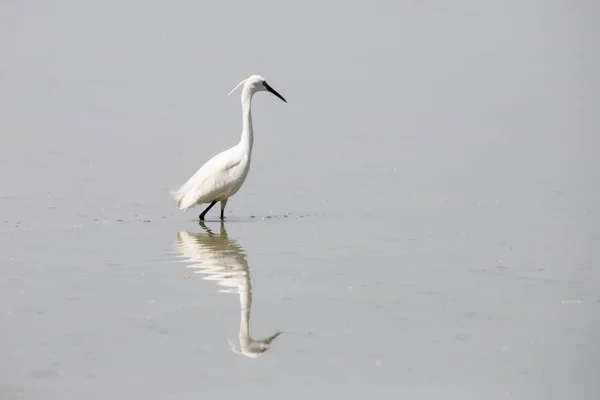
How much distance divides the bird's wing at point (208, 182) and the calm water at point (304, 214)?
35 cm

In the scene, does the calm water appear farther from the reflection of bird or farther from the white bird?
the white bird

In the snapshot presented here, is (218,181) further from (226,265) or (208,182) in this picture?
(226,265)

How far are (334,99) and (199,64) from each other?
13.2 ft

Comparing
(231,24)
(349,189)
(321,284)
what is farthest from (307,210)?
(231,24)

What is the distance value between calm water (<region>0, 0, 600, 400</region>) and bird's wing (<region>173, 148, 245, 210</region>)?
0.35 metres

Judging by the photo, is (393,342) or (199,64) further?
(199,64)

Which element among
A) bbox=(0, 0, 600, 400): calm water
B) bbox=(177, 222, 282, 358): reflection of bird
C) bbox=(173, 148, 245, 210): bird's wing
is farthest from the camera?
bbox=(173, 148, 245, 210): bird's wing

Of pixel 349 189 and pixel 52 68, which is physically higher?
pixel 52 68

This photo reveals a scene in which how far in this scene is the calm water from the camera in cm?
800

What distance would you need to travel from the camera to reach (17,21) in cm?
2981

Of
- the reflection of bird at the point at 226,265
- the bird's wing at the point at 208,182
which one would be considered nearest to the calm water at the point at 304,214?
the reflection of bird at the point at 226,265

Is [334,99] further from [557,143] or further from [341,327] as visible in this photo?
[341,327]

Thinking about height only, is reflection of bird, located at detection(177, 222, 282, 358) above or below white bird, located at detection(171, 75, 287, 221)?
below

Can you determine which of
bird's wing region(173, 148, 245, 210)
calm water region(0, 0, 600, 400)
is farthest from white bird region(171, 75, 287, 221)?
calm water region(0, 0, 600, 400)
